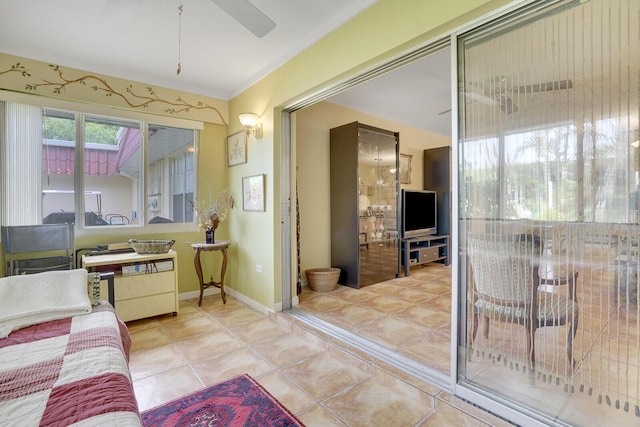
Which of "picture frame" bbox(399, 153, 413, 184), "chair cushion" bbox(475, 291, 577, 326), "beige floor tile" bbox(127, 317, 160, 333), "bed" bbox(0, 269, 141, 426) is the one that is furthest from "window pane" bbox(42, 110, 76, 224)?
"picture frame" bbox(399, 153, 413, 184)

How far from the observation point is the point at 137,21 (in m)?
2.38

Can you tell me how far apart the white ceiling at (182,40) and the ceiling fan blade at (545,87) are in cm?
121

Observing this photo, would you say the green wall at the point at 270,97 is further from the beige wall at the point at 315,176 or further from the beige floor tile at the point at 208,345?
the beige wall at the point at 315,176

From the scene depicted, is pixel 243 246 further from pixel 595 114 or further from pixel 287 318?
pixel 595 114

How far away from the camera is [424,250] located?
5.06 m

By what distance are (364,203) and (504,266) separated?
2.57 metres

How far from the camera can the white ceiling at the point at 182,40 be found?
2.21m

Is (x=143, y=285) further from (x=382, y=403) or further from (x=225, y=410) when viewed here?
(x=382, y=403)

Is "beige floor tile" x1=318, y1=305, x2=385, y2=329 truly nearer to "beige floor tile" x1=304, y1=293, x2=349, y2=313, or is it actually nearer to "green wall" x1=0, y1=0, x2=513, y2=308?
"beige floor tile" x1=304, y1=293, x2=349, y2=313

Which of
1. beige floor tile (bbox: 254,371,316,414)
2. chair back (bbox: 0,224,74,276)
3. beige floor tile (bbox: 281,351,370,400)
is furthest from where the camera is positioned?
chair back (bbox: 0,224,74,276)

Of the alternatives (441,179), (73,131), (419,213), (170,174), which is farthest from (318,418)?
(441,179)

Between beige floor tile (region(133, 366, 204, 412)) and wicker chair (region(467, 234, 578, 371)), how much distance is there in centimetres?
186

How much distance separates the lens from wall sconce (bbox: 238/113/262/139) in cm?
336

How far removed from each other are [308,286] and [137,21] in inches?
131
